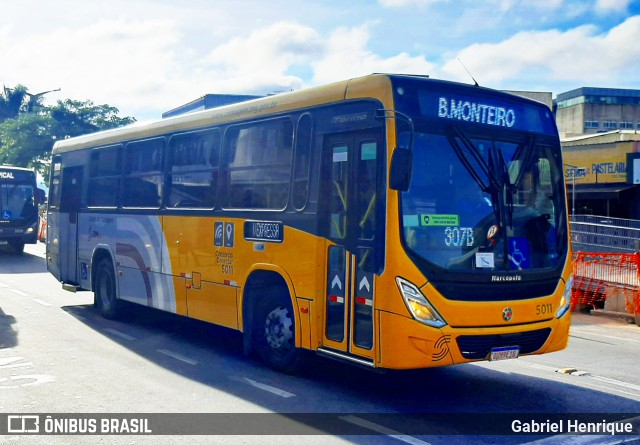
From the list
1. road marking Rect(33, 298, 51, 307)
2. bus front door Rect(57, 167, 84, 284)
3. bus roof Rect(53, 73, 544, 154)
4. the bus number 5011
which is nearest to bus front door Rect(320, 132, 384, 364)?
bus roof Rect(53, 73, 544, 154)

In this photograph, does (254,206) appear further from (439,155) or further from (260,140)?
(439,155)

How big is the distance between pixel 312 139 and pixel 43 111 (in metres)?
53.4

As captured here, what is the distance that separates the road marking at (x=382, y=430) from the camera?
6.20 m

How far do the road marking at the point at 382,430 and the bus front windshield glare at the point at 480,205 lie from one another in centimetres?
161

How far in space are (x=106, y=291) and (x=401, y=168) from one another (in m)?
8.16

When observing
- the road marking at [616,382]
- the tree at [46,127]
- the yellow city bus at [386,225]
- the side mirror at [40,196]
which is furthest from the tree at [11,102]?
the road marking at [616,382]

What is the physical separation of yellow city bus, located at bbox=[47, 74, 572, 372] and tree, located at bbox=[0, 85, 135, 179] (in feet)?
150

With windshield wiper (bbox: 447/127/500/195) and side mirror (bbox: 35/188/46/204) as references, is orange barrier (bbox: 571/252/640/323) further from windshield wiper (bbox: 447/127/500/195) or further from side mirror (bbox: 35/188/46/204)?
side mirror (bbox: 35/188/46/204)

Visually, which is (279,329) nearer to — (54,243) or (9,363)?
(9,363)

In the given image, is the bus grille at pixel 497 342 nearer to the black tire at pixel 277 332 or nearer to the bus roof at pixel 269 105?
the black tire at pixel 277 332

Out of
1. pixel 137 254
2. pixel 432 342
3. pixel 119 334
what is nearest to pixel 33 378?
pixel 119 334

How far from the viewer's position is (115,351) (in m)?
10.2

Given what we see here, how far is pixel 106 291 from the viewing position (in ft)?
44.1

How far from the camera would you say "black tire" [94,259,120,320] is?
13047 mm
